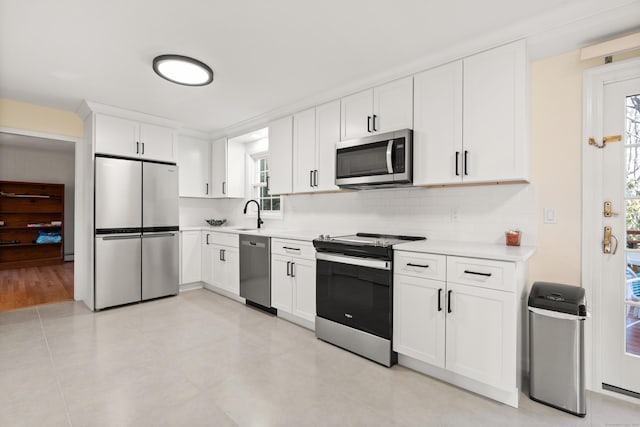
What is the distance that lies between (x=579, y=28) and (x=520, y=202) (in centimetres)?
→ 116

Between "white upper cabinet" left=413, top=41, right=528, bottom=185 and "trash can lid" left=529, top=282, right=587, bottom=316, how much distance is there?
744 mm

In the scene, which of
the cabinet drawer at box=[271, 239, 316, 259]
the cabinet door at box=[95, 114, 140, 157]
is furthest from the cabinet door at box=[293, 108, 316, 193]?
the cabinet door at box=[95, 114, 140, 157]

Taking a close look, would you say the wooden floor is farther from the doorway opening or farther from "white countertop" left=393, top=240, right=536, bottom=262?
"white countertop" left=393, top=240, right=536, bottom=262

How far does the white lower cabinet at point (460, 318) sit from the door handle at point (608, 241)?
813 mm

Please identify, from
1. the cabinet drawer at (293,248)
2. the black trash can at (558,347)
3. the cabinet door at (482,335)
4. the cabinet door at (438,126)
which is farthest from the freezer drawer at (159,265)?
the black trash can at (558,347)

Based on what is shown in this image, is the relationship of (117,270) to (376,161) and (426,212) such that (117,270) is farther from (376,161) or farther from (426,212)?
(426,212)

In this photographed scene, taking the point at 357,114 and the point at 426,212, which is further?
the point at 357,114

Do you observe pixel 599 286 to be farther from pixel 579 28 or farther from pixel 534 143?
pixel 579 28

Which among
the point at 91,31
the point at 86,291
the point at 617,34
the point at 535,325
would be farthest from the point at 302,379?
the point at 86,291

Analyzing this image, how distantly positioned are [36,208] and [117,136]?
4935 millimetres

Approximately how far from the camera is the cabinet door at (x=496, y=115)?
217cm

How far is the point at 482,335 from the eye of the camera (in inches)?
78.8

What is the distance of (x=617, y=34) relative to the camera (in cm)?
202

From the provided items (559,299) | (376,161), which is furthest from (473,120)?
(559,299)
